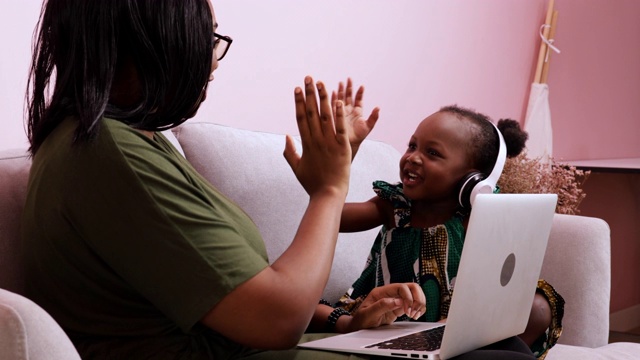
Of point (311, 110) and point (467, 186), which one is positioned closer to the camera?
point (311, 110)

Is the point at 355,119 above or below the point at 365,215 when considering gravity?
above

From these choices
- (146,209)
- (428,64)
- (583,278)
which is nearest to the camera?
(146,209)

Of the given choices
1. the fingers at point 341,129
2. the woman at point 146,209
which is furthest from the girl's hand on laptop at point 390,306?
the fingers at point 341,129

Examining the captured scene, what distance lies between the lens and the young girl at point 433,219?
1.70m

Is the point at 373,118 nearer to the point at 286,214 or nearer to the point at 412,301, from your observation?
the point at 412,301

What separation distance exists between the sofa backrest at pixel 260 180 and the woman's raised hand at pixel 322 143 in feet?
1.80

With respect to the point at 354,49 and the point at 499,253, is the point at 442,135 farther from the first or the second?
the point at 354,49

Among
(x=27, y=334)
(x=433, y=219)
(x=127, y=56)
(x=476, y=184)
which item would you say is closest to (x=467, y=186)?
(x=476, y=184)

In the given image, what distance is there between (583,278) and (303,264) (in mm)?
1169

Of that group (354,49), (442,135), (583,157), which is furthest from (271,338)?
(583,157)

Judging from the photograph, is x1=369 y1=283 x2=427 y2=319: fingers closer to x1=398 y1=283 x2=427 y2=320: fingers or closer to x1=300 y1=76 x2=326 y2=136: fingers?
x1=398 y1=283 x2=427 y2=320: fingers

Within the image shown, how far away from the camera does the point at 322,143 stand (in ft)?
3.81

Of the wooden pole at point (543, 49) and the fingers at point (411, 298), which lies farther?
the wooden pole at point (543, 49)

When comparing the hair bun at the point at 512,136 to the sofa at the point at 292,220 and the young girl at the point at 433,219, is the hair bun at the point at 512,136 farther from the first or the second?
the young girl at the point at 433,219
